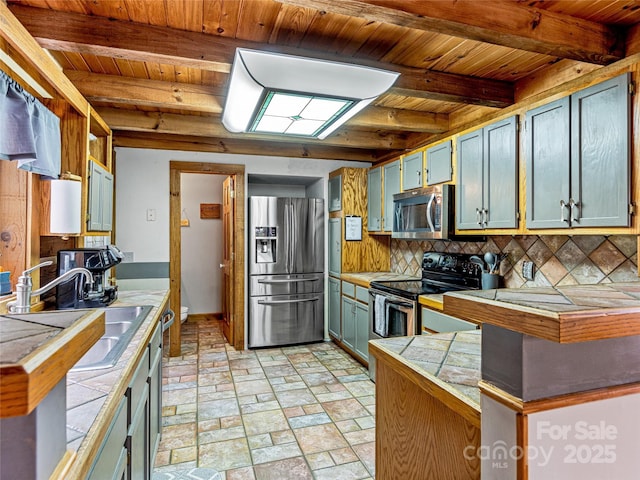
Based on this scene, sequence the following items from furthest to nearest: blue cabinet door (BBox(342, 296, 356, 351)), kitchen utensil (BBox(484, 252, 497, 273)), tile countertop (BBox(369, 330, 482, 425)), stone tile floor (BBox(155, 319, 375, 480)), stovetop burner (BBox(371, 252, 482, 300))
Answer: blue cabinet door (BBox(342, 296, 356, 351)) → stovetop burner (BBox(371, 252, 482, 300)) → kitchen utensil (BBox(484, 252, 497, 273)) → stone tile floor (BBox(155, 319, 375, 480)) → tile countertop (BBox(369, 330, 482, 425))

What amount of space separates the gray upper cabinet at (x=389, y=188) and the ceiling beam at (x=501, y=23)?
6.32 ft

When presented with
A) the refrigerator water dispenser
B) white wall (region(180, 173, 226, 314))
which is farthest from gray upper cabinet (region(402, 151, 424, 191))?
white wall (region(180, 173, 226, 314))

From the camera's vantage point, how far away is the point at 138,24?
76.0 inches

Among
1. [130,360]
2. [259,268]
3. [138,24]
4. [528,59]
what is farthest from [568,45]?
[259,268]

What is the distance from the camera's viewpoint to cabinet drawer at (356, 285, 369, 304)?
143 inches

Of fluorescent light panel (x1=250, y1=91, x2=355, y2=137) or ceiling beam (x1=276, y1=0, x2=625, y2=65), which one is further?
fluorescent light panel (x1=250, y1=91, x2=355, y2=137)

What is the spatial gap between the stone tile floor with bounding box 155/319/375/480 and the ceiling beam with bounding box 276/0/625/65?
234 centimetres

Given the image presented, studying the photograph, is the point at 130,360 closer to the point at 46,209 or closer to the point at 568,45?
the point at 46,209

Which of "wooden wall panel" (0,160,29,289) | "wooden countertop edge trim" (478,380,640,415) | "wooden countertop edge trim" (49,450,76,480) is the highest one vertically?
"wooden wall panel" (0,160,29,289)

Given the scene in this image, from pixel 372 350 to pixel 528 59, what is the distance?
2134 millimetres

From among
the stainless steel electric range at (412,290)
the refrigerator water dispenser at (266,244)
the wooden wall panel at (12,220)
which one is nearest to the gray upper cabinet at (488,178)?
the stainless steel electric range at (412,290)

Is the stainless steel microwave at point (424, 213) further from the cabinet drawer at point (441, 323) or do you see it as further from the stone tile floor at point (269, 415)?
the stone tile floor at point (269, 415)

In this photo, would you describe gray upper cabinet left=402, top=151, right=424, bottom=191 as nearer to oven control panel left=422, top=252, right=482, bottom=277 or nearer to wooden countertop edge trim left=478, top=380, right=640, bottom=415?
oven control panel left=422, top=252, right=482, bottom=277

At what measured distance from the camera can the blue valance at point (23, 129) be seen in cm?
165
